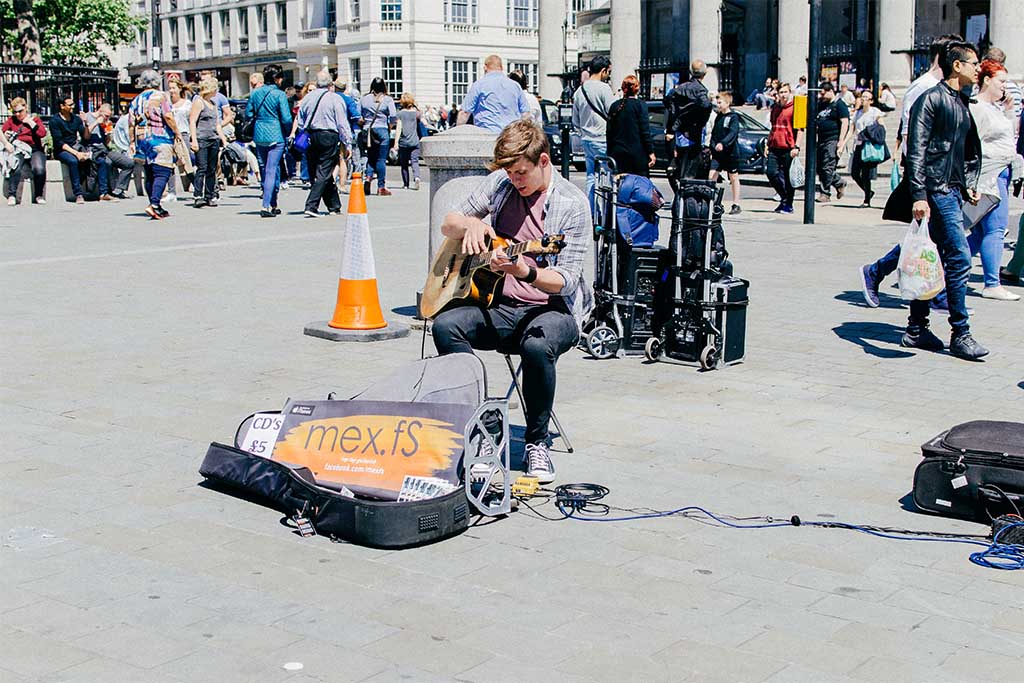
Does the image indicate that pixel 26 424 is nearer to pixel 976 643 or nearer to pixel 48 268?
pixel 976 643

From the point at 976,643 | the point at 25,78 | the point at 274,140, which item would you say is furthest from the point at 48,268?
the point at 25,78

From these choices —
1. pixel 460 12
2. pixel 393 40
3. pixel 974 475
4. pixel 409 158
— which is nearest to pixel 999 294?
pixel 974 475

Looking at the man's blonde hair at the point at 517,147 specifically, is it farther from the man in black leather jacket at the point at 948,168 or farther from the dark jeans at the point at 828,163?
the dark jeans at the point at 828,163

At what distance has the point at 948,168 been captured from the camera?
8.43 metres

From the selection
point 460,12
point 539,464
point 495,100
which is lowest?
point 539,464

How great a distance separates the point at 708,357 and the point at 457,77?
67.1m

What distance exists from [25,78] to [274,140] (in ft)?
36.0

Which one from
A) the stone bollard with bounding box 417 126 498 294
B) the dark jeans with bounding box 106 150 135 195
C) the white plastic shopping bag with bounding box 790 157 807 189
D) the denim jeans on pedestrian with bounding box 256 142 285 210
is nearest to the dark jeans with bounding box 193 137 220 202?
the denim jeans on pedestrian with bounding box 256 142 285 210

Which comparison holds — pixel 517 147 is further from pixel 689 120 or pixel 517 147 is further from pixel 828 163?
pixel 828 163

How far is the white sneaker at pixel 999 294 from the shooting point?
10727 millimetres

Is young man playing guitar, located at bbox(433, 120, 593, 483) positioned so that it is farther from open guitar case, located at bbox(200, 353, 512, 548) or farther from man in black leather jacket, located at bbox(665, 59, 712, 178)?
man in black leather jacket, located at bbox(665, 59, 712, 178)

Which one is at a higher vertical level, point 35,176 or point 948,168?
point 948,168

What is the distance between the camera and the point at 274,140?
17312mm

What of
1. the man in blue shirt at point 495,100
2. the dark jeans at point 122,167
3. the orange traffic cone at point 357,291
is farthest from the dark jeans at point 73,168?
the orange traffic cone at point 357,291
